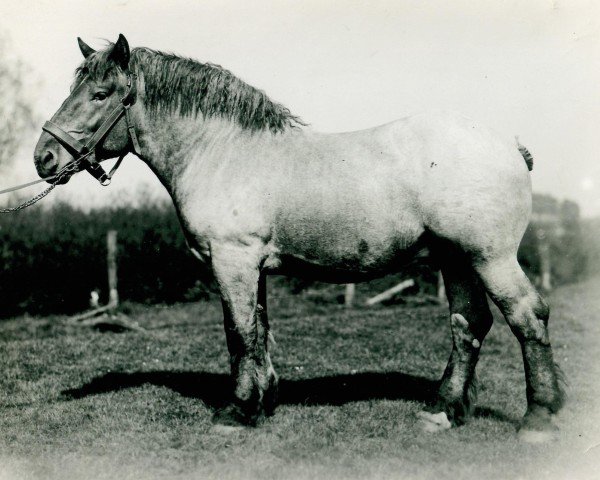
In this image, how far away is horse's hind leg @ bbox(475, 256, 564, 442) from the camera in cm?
479

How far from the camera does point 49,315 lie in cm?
1448

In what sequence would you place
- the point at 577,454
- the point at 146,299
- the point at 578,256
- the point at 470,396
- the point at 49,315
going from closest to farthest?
the point at 577,454
the point at 470,396
the point at 49,315
the point at 146,299
the point at 578,256

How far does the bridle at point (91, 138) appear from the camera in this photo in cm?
521

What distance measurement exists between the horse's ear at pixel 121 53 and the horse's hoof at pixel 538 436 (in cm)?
460

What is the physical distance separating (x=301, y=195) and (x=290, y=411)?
2.11 meters

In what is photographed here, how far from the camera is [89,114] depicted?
530 centimetres

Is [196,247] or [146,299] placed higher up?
[196,247]

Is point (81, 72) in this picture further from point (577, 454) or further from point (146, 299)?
point (146, 299)

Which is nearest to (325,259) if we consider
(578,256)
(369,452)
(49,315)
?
(369,452)

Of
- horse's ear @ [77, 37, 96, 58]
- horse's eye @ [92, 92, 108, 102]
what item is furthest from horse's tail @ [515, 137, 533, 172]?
horse's ear @ [77, 37, 96, 58]

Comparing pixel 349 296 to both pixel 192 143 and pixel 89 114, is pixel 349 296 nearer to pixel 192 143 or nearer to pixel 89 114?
pixel 192 143

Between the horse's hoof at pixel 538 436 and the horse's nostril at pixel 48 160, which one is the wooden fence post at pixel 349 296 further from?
the horse's nostril at pixel 48 160

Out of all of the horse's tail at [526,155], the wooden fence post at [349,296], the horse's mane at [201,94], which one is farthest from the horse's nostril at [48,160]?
the wooden fence post at [349,296]

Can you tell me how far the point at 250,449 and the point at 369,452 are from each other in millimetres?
910
